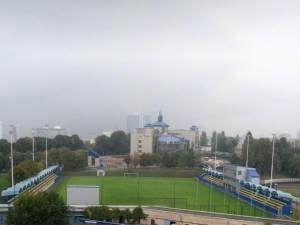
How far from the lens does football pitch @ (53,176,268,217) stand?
43.9ft

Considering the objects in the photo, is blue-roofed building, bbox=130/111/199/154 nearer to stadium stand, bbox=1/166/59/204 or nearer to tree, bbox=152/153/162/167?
tree, bbox=152/153/162/167

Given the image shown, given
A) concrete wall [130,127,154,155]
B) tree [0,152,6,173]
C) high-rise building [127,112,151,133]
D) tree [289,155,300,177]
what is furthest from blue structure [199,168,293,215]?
high-rise building [127,112,151,133]

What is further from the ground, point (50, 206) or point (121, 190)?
point (50, 206)

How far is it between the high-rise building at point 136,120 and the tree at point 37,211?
8815cm

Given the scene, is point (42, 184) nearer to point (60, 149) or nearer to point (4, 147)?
point (60, 149)

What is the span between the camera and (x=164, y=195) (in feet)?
53.7

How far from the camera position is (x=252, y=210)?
13234mm

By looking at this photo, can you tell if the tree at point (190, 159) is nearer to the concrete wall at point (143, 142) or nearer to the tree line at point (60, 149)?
the concrete wall at point (143, 142)

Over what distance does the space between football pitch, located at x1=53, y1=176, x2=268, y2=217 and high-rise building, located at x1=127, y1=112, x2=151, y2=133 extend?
76.4 metres

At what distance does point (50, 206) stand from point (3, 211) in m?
3.16

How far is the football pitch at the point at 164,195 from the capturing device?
43.9 feet

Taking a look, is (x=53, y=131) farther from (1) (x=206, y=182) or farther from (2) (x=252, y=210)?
(2) (x=252, y=210)

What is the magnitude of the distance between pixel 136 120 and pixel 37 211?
94.8m

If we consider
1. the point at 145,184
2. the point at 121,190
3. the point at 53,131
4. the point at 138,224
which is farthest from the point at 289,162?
the point at 53,131
